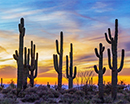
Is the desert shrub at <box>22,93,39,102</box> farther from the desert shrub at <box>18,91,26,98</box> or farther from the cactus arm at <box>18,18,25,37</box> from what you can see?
the cactus arm at <box>18,18,25,37</box>

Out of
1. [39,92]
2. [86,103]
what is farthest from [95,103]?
[39,92]

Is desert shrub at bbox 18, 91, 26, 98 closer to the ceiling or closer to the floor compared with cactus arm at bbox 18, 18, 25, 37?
closer to the floor

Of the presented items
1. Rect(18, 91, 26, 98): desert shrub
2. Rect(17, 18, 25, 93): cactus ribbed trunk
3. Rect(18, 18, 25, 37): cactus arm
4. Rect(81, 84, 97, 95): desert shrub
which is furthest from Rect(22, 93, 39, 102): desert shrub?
Rect(81, 84, 97, 95): desert shrub

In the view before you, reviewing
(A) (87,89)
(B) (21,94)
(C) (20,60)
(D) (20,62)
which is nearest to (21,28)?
(C) (20,60)

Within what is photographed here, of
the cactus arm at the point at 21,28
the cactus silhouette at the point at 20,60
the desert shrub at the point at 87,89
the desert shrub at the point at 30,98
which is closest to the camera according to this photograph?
the desert shrub at the point at 30,98

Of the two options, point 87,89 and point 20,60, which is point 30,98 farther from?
point 87,89

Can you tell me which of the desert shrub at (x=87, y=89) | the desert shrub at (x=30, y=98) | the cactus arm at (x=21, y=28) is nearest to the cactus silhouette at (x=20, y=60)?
the cactus arm at (x=21, y=28)

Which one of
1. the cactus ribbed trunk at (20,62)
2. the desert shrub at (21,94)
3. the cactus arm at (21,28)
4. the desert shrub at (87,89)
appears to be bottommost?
the desert shrub at (87,89)

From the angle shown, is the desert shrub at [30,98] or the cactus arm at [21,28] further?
the cactus arm at [21,28]

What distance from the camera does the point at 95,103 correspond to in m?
16.5

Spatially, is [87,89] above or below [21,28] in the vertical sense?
below

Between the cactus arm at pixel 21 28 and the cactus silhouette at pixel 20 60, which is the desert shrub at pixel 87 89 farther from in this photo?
the cactus arm at pixel 21 28

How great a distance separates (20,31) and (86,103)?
8.88 m

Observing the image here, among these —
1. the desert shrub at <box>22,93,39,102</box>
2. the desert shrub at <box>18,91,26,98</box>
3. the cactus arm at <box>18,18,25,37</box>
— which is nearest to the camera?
the desert shrub at <box>22,93,39,102</box>
